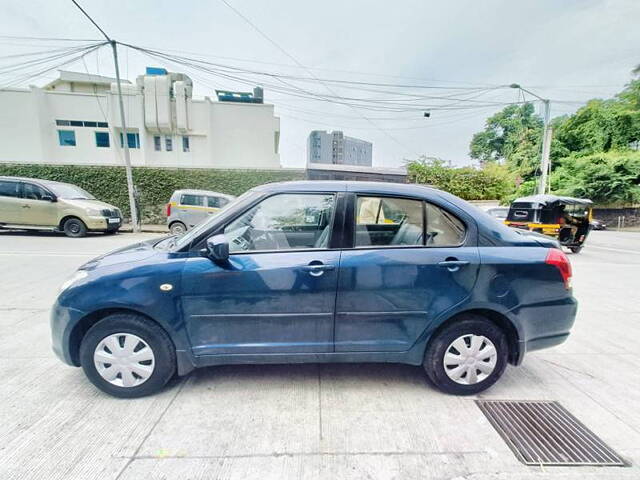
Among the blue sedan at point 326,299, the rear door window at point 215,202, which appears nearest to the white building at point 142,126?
the rear door window at point 215,202

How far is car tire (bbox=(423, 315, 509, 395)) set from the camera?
92.0 inches

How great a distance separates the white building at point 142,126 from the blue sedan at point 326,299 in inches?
683

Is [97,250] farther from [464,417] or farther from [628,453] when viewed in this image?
[628,453]

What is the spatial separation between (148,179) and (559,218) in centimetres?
1629

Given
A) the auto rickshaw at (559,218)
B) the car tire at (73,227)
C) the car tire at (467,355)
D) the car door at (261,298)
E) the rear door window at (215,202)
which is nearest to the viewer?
the car door at (261,298)

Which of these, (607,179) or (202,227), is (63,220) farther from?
(607,179)

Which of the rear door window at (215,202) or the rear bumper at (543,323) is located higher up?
the rear door window at (215,202)

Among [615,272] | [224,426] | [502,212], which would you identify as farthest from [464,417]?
[502,212]

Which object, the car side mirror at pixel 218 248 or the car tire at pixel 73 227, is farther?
the car tire at pixel 73 227

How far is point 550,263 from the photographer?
235 centimetres

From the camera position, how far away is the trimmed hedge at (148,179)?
519 inches

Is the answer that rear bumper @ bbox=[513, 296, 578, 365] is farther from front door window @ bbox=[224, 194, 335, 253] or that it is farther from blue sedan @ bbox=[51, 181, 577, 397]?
front door window @ bbox=[224, 194, 335, 253]

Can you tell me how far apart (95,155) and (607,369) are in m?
27.3

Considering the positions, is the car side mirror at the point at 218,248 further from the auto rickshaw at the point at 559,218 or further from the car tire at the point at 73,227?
the car tire at the point at 73,227
